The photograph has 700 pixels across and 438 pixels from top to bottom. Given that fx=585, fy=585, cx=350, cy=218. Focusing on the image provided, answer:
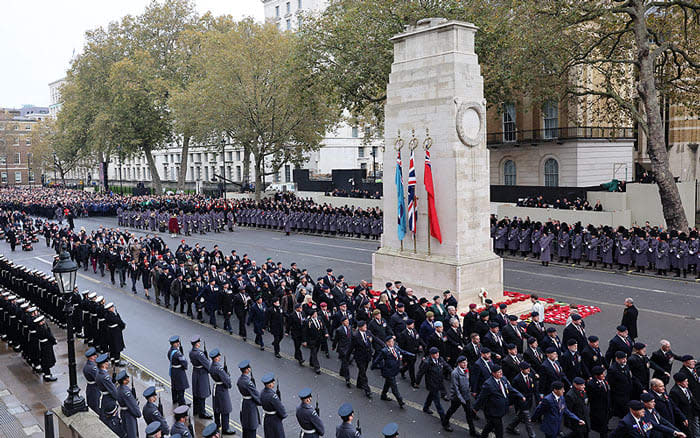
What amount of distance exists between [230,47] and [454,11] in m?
17.4

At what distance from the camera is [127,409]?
8859 mm

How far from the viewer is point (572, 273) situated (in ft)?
69.8

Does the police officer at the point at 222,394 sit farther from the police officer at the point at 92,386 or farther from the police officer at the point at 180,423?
the police officer at the point at 92,386

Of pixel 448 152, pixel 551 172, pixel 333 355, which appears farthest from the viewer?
pixel 551 172

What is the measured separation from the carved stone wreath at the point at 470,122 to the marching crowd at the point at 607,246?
25.7ft

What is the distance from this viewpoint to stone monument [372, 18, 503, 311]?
16.1 meters

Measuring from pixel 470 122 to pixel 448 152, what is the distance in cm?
110

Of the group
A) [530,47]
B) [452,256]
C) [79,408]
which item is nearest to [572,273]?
[452,256]

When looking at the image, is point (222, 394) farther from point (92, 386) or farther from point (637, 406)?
point (637, 406)

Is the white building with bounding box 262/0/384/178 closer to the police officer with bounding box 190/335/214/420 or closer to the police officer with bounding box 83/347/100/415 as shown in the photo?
the police officer with bounding box 190/335/214/420

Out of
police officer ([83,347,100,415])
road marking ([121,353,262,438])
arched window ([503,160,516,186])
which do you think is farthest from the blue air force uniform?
arched window ([503,160,516,186])

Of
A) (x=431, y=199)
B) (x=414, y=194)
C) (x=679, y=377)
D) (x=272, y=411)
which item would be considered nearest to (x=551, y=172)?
(x=414, y=194)

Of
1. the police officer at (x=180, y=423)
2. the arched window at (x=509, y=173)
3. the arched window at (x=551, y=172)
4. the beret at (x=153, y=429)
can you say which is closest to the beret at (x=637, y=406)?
the police officer at (x=180, y=423)

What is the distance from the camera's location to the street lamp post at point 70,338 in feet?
28.6
